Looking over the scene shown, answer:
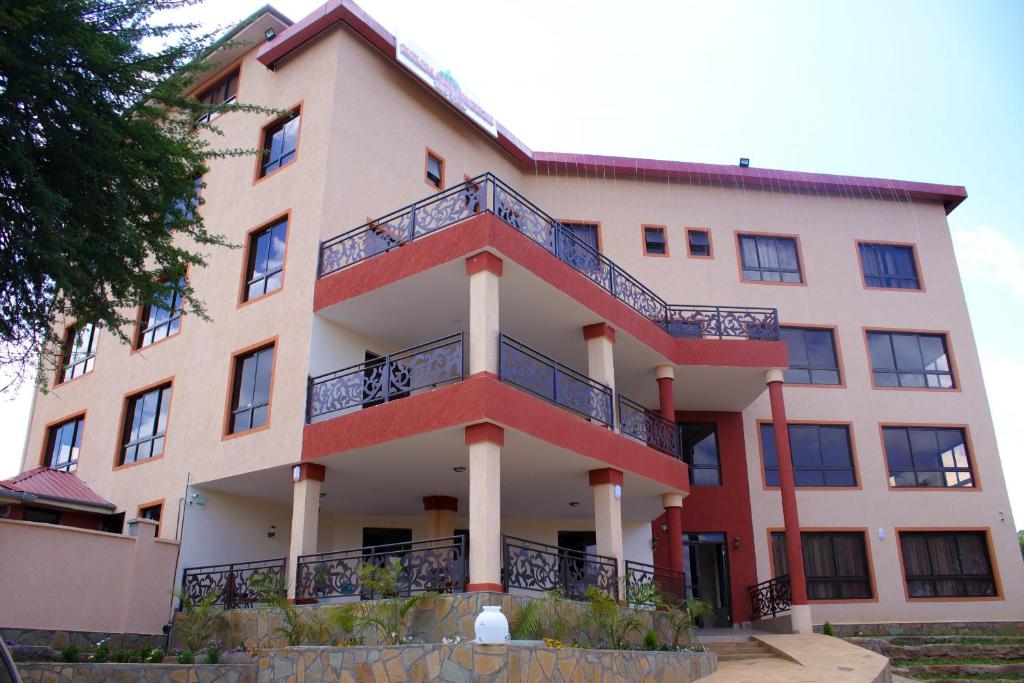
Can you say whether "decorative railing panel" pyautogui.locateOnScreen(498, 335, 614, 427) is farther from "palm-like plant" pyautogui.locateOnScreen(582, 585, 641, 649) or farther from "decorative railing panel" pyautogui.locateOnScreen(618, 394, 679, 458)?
"palm-like plant" pyautogui.locateOnScreen(582, 585, 641, 649)

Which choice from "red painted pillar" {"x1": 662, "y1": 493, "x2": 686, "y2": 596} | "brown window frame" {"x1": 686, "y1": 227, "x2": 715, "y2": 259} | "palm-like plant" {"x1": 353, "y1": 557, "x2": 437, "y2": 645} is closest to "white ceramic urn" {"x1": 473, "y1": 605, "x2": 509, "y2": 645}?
"palm-like plant" {"x1": 353, "y1": 557, "x2": 437, "y2": 645}

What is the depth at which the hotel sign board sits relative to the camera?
21.1 m

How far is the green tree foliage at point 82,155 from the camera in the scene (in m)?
9.32

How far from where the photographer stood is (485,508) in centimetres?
1375

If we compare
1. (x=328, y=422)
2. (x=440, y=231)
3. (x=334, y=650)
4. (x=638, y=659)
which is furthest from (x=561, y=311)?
(x=334, y=650)

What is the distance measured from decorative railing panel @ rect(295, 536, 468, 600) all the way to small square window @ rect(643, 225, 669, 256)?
1404cm

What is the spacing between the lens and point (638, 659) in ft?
44.4

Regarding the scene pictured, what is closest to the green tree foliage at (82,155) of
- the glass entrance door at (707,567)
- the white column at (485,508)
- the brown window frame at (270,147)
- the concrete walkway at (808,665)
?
the white column at (485,508)

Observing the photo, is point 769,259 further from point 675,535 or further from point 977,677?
point 977,677

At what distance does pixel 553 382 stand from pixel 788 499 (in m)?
8.07

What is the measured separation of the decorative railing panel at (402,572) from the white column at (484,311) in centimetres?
296

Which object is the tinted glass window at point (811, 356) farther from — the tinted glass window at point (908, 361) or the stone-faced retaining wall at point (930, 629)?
the stone-faced retaining wall at point (930, 629)

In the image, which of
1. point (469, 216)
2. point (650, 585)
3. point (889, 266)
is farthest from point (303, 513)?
point (889, 266)

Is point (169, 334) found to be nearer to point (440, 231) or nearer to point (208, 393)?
point (208, 393)
